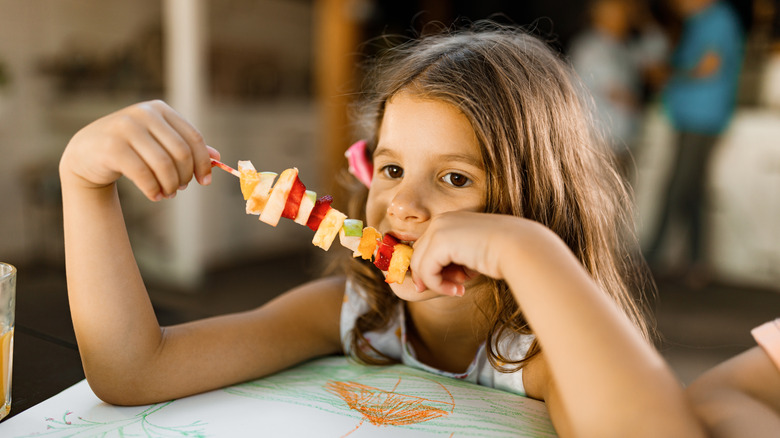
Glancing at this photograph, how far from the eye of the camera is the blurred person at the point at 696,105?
11.2 ft

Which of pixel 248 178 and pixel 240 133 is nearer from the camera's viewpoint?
pixel 248 178

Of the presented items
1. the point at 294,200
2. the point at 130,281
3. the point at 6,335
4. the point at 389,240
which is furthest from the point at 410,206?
the point at 6,335

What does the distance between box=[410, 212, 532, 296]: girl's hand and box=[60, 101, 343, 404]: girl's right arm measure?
29cm

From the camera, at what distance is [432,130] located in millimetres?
896

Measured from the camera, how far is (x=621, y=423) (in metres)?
0.61

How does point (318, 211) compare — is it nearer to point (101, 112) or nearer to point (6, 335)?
point (6, 335)

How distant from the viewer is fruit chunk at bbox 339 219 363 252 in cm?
86

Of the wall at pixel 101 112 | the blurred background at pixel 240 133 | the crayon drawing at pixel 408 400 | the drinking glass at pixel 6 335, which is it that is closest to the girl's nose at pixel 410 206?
the crayon drawing at pixel 408 400

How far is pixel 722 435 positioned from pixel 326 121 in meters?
4.12

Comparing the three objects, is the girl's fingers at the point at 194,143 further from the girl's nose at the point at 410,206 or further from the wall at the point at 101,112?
the wall at the point at 101,112

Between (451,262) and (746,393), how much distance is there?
0.38 metres

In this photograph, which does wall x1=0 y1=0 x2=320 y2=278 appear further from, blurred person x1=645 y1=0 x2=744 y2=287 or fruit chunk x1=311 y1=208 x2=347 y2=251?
fruit chunk x1=311 y1=208 x2=347 y2=251

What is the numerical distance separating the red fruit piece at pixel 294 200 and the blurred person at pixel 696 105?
3.36 metres

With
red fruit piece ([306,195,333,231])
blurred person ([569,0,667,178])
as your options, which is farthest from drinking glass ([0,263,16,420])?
blurred person ([569,0,667,178])
